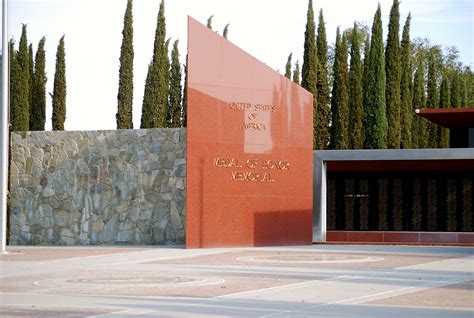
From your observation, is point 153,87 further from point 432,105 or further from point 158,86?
point 432,105

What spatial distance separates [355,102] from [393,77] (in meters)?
1.94

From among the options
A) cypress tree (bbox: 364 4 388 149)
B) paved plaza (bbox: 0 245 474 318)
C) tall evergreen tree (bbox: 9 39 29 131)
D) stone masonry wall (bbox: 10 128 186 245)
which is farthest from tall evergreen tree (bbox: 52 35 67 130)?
paved plaza (bbox: 0 245 474 318)

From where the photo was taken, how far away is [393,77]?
137 feet

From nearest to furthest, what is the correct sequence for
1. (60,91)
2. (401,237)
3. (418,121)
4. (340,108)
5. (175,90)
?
(401,237) < (60,91) < (340,108) < (175,90) < (418,121)

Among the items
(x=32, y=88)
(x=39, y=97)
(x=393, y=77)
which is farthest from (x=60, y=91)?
(x=393, y=77)

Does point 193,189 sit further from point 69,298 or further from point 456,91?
point 456,91

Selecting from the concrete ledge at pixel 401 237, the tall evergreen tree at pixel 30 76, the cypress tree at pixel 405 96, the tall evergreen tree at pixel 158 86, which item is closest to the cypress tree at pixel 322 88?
the cypress tree at pixel 405 96

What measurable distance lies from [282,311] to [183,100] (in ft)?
105

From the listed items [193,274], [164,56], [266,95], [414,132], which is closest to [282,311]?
[193,274]

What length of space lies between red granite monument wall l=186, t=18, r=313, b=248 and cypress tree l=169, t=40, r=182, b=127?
14094 millimetres

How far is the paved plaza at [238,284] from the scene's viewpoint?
1210 cm

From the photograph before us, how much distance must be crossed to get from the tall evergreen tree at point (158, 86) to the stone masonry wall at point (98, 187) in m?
9.59

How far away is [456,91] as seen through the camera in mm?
48375

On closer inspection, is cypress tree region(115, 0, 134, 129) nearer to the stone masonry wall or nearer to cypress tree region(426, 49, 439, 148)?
the stone masonry wall
